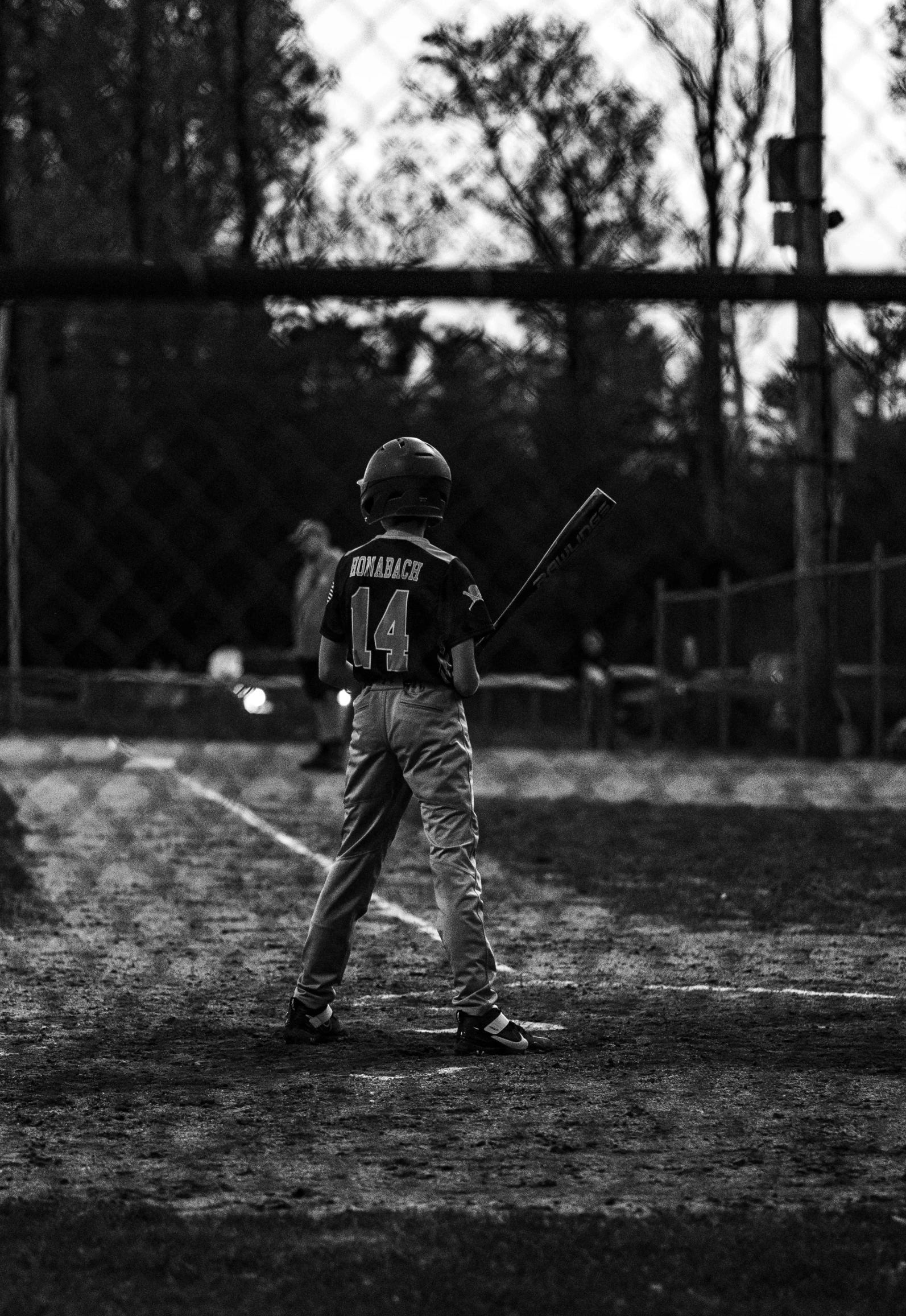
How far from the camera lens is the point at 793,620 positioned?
20.8m

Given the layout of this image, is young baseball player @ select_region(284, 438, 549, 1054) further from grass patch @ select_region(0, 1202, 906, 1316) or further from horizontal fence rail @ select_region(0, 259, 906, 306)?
horizontal fence rail @ select_region(0, 259, 906, 306)

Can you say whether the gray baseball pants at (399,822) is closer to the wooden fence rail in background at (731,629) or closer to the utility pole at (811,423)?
the utility pole at (811,423)

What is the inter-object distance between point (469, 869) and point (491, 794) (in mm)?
9208

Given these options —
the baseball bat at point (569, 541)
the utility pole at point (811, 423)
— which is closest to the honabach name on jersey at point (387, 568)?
the baseball bat at point (569, 541)

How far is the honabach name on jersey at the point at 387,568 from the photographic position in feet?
18.9

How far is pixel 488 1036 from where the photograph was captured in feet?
18.5

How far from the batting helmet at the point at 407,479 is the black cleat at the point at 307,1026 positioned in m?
1.47

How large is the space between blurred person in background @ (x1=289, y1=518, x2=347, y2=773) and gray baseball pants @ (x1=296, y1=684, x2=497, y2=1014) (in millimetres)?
8802

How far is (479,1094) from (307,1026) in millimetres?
846

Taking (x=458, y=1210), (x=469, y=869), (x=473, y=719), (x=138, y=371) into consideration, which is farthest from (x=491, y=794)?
(x=473, y=719)

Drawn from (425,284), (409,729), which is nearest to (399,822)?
(409,729)

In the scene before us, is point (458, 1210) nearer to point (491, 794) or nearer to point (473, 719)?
point (491, 794)

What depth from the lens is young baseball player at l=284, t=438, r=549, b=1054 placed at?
5.73m

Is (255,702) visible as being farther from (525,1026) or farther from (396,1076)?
(396,1076)
